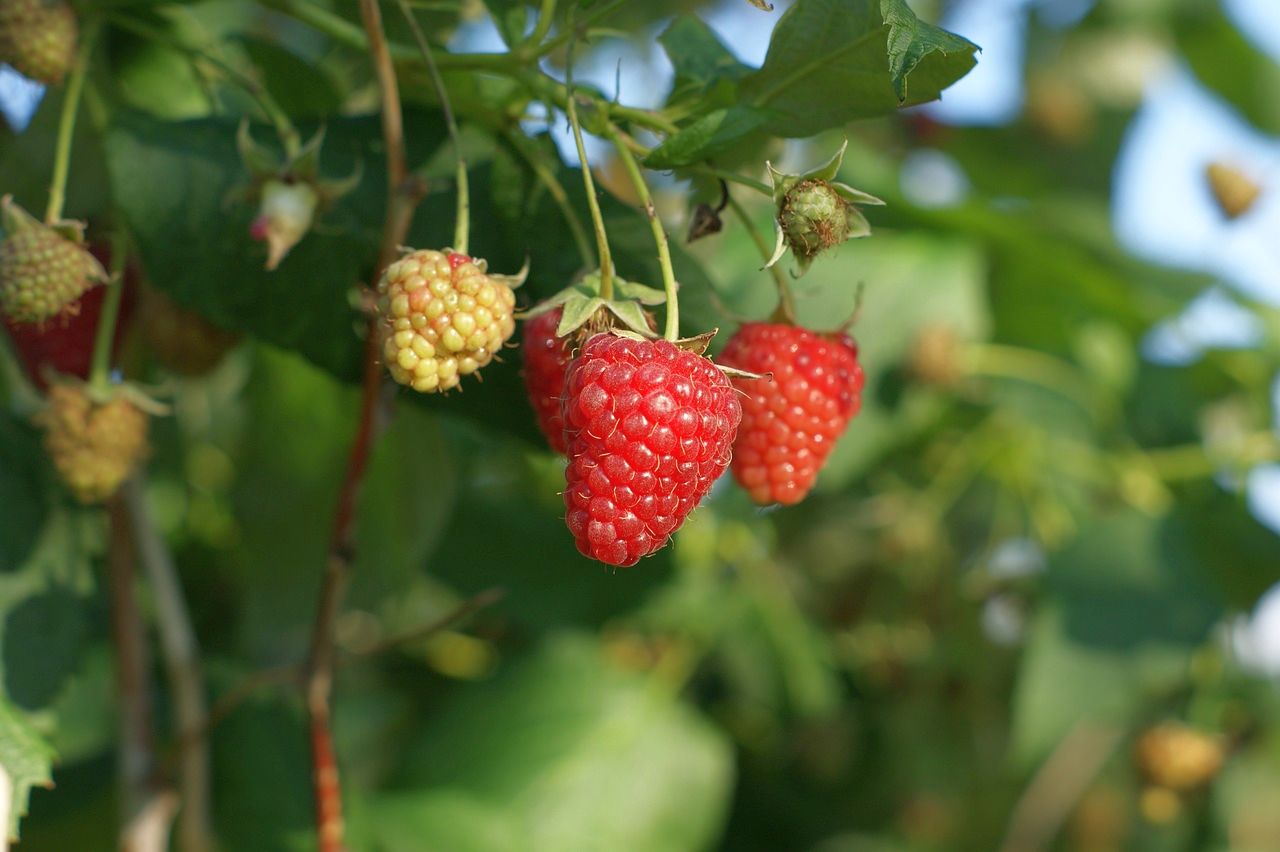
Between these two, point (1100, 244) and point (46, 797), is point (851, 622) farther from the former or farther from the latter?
point (46, 797)

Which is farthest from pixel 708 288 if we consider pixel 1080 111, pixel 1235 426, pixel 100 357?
pixel 1080 111

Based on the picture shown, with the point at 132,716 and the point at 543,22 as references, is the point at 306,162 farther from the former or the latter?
the point at 132,716

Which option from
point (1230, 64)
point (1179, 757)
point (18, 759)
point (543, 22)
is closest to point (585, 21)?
point (543, 22)

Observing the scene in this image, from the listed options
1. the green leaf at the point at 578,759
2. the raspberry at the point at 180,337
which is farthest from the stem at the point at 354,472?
the green leaf at the point at 578,759

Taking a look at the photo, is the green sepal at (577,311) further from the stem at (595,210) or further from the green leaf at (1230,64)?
the green leaf at (1230,64)

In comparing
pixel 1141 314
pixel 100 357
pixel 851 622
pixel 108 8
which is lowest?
pixel 851 622

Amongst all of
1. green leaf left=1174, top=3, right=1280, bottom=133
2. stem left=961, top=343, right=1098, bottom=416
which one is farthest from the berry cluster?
green leaf left=1174, top=3, right=1280, bottom=133
